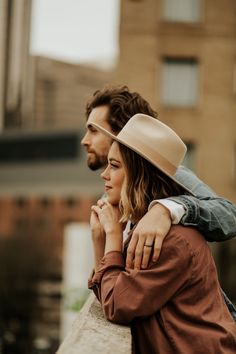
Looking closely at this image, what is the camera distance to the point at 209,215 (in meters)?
2.75

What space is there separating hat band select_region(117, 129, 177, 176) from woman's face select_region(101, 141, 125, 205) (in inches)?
2.0

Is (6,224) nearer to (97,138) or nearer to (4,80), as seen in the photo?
(4,80)

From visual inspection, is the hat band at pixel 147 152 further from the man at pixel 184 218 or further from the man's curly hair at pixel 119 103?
the man's curly hair at pixel 119 103

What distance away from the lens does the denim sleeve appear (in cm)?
265

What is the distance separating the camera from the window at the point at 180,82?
86.5 ft

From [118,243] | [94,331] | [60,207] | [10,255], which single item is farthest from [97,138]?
[60,207]

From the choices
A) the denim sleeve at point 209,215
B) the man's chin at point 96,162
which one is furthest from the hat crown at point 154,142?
the man's chin at point 96,162

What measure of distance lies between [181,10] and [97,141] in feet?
75.3

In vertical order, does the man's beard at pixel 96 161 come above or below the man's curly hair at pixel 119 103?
below

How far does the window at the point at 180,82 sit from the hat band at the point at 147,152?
23.7 metres

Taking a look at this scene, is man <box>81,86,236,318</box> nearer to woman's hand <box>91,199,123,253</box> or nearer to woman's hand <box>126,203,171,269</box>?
woman's hand <box>126,203,171,269</box>

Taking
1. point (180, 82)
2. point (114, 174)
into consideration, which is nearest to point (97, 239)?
point (114, 174)

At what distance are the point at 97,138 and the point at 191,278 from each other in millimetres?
1795

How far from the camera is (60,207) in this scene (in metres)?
38.4
